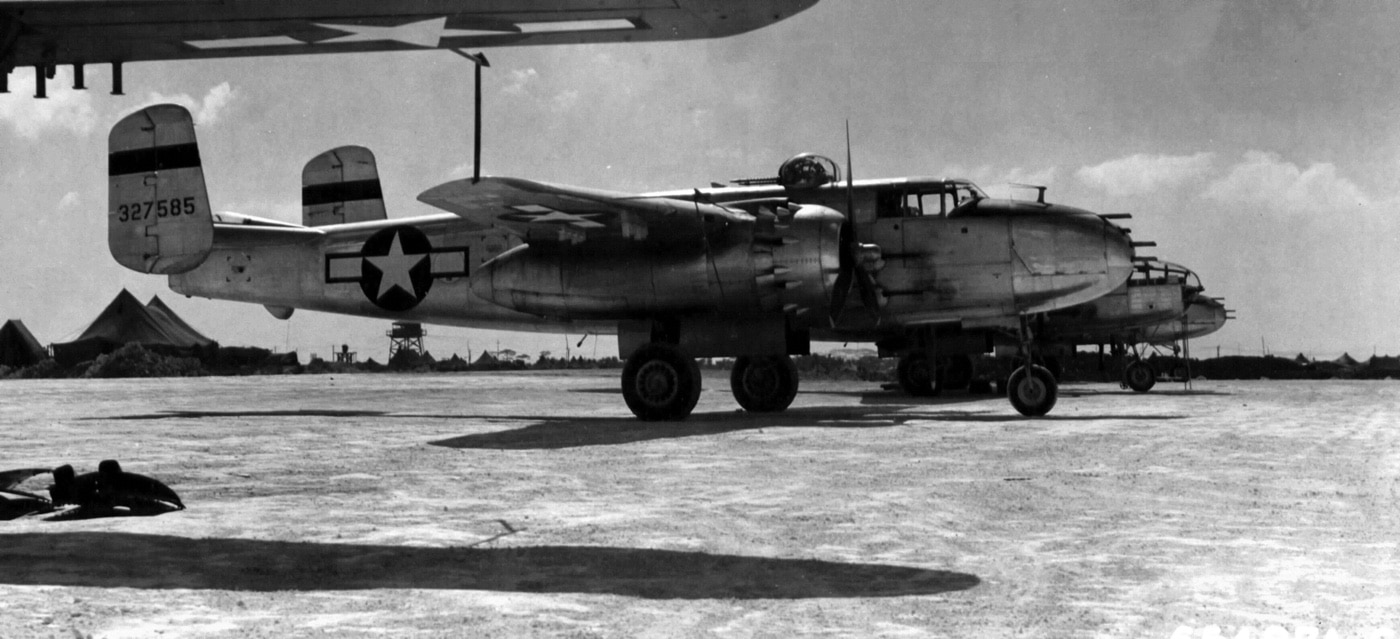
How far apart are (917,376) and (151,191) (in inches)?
735

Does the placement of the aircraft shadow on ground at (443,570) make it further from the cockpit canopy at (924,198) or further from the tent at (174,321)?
the tent at (174,321)

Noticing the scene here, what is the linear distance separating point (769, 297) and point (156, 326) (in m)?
47.6

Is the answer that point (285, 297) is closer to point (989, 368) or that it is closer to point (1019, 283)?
point (1019, 283)

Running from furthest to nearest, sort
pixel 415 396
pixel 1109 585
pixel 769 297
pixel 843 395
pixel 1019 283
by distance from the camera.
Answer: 1. pixel 843 395
2. pixel 415 396
3. pixel 1019 283
4. pixel 769 297
5. pixel 1109 585

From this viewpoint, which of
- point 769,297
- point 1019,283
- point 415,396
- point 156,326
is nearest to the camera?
point 769,297

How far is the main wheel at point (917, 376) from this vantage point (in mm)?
25844

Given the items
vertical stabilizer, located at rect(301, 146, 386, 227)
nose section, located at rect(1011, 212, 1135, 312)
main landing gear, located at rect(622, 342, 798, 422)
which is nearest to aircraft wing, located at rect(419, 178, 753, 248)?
main landing gear, located at rect(622, 342, 798, 422)

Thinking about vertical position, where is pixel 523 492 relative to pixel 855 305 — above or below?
below

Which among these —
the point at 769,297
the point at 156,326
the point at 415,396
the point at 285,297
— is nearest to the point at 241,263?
the point at 285,297

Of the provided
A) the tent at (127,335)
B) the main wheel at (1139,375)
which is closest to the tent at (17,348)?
the tent at (127,335)

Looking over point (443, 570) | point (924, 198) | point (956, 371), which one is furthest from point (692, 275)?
point (956, 371)

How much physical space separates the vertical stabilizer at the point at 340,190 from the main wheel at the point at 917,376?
440 inches

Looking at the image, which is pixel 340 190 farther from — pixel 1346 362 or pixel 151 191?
pixel 1346 362

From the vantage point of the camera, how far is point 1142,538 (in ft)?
21.7
